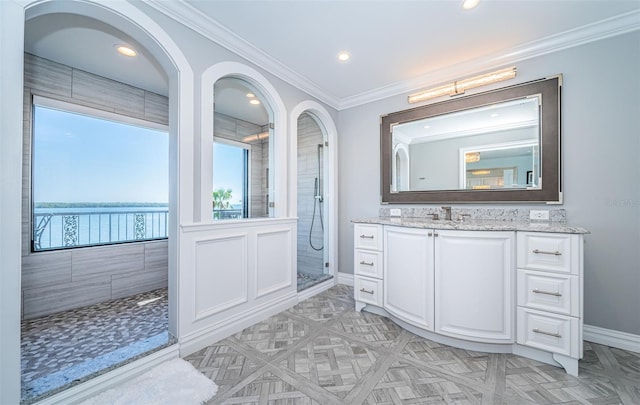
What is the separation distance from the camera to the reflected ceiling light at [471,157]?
2.60 metres

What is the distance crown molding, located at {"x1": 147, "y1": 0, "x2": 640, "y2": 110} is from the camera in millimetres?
1933

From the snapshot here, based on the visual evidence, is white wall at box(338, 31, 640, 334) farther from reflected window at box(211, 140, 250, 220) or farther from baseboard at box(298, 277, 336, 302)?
reflected window at box(211, 140, 250, 220)

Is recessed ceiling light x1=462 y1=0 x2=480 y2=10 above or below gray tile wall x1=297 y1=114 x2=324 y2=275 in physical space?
above

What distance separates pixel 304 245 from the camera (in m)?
3.83

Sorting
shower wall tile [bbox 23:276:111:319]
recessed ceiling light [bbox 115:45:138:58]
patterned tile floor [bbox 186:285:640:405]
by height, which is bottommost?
patterned tile floor [bbox 186:285:640:405]

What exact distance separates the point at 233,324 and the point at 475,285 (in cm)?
199

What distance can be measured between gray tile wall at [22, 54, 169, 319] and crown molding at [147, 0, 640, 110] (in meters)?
1.57

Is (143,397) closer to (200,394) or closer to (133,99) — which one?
(200,394)

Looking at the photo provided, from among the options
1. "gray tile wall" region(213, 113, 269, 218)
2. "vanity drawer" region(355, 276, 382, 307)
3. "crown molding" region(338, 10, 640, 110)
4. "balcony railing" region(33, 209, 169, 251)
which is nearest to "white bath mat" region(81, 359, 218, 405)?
"gray tile wall" region(213, 113, 269, 218)

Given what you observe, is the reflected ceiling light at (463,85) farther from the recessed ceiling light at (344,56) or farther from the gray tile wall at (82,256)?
the gray tile wall at (82,256)

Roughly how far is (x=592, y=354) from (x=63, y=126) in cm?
508

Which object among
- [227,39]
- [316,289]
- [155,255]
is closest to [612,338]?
[316,289]

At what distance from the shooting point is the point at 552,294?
171 centimetres

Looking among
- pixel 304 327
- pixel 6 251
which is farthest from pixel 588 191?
pixel 6 251
